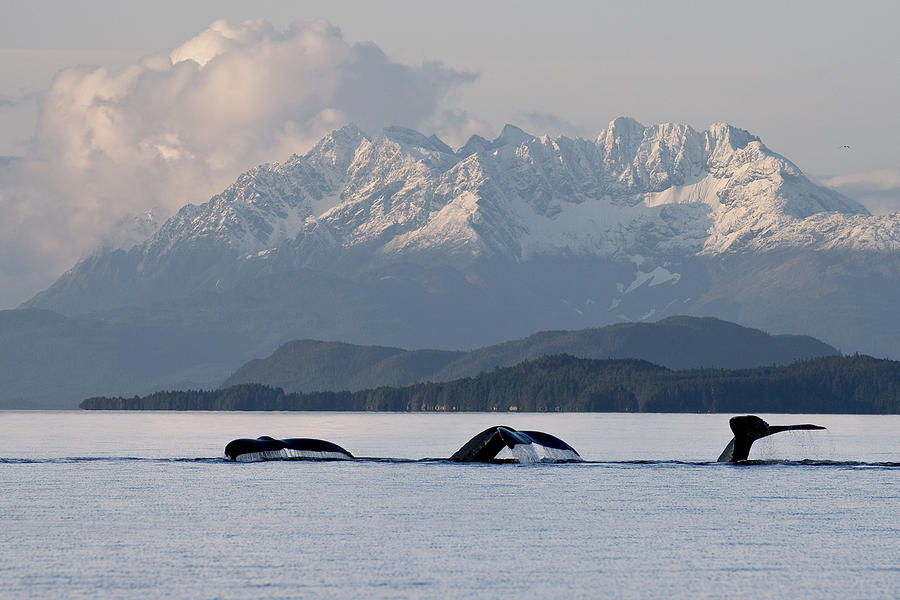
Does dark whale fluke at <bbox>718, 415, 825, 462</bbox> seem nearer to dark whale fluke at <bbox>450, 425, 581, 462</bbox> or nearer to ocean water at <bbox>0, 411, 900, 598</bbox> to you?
ocean water at <bbox>0, 411, 900, 598</bbox>

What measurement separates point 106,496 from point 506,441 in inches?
1215

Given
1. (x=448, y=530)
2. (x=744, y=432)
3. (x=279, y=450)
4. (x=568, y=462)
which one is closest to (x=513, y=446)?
(x=568, y=462)

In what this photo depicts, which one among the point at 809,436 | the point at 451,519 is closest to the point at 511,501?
the point at 451,519

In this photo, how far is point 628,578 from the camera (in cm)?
4794

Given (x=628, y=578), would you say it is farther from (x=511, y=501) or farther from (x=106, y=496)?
(x=106, y=496)

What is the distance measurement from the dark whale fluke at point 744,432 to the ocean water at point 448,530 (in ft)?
7.01

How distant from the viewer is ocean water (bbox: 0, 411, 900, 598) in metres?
46.6

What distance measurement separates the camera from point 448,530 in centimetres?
6009

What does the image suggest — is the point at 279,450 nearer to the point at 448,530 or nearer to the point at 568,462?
the point at 568,462

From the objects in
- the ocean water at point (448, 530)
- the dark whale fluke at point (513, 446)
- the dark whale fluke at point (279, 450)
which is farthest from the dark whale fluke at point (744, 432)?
the dark whale fluke at point (279, 450)

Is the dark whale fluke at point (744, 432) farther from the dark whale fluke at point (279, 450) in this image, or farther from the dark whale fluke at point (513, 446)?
the dark whale fluke at point (279, 450)

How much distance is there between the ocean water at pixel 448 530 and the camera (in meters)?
46.6

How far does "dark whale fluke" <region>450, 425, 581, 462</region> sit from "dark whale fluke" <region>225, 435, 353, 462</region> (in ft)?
27.1

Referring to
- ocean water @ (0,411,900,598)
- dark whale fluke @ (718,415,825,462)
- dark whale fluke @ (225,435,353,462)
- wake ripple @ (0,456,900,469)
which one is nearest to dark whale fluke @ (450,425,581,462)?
wake ripple @ (0,456,900,469)
